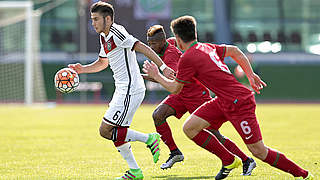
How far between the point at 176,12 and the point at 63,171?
2912cm

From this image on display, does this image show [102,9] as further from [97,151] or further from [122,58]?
[97,151]

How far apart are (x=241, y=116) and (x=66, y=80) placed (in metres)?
2.60

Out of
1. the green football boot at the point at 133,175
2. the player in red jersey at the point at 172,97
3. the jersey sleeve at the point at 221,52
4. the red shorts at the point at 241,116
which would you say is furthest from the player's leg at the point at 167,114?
the red shorts at the point at 241,116

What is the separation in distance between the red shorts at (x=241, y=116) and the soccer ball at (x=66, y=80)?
210 centimetres

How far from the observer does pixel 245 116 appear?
6.53 metres

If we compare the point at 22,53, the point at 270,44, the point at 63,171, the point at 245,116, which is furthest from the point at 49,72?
the point at 245,116

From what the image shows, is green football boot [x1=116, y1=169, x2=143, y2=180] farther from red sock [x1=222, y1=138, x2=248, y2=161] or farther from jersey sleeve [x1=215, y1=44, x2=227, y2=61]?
jersey sleeve [x1=215, y1=44, x2=227, y2=61]

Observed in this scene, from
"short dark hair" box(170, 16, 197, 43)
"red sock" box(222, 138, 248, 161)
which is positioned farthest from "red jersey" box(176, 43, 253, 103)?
"red sock" box(222, 138, 248, 161)

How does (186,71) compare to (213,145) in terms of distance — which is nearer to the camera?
(186,71)

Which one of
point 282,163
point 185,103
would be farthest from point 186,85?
point 282,163

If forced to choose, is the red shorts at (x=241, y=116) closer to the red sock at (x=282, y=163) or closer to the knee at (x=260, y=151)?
the knee at (x=260, y=151)

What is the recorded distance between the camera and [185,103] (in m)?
8.58

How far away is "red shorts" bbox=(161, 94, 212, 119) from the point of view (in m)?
8.42

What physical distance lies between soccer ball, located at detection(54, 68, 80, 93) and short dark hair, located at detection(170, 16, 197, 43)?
2051mm
